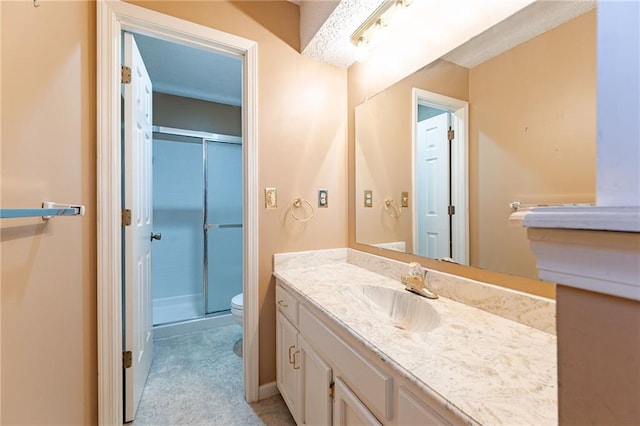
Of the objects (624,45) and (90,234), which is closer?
(624,45)

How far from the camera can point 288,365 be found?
1389mm

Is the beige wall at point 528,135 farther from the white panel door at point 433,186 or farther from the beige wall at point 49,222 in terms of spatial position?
the beige wall at point 49,222

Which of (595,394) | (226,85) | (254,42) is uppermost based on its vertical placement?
(226,85)

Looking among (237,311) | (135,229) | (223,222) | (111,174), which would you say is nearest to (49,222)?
(111,174)

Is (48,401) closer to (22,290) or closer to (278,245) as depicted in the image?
(22,290)

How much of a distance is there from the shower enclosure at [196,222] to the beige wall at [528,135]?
8.45ft

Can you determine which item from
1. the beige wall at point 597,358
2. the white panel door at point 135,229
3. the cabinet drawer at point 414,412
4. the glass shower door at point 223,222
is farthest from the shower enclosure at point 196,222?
the beige wall at point 597,358

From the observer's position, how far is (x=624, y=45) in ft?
0.99

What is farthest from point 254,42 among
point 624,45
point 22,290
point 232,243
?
point 232,243

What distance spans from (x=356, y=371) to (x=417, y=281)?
518 mm

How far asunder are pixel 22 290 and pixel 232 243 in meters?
2.44

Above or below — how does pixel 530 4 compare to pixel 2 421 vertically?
above

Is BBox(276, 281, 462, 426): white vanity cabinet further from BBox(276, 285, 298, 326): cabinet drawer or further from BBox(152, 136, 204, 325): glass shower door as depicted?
BBox(152, 136, 204, 325): glass shower door

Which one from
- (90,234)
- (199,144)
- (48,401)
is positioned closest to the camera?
(48,401)
